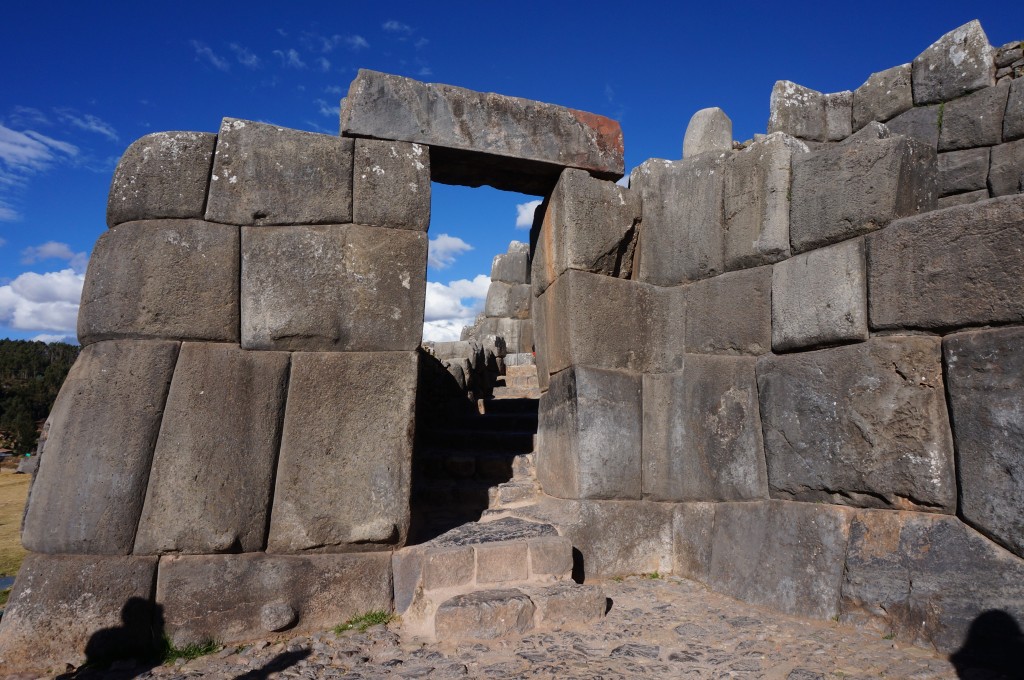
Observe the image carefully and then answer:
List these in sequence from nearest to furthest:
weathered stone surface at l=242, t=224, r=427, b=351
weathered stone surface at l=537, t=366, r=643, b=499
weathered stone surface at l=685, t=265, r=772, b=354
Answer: weathered stone surface at l=242, t=224, r=427, b=351
weathered stone surface at l=685, t=265, r=772, b=354
weathered stone surface at l=537, t=366, r=643, b=499

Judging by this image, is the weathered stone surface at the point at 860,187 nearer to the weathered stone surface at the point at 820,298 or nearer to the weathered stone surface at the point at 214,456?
the weathered stone surface at the point at 820,298

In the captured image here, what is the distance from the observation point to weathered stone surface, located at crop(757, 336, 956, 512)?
3096mm

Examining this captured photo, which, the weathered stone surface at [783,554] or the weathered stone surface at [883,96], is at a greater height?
the weathered stone surface at [883,96]

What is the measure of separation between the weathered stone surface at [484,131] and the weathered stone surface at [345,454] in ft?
4.91

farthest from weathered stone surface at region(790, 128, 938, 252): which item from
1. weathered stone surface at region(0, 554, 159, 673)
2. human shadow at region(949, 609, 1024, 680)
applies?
weathered stone surface at region(0, 554, 159, 673)

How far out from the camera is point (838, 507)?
345cm

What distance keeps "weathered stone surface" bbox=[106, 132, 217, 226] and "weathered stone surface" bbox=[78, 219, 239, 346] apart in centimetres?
7

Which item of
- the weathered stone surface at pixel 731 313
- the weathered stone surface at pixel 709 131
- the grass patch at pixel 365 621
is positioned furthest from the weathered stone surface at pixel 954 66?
the grass patch at pixel 365 621

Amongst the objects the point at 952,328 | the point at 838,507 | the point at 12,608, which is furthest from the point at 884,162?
the point at 12,608

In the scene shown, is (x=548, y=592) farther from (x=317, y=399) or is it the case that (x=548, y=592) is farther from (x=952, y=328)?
(x=952, y=328)

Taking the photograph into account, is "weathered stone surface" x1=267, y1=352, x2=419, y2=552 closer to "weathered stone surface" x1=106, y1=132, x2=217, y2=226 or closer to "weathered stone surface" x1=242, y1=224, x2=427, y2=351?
"weathered stone surface" x1=242, y1=224, x2=427, y2=351

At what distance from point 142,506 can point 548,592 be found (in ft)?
7.33

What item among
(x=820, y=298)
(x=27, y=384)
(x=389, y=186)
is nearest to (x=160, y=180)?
(x=389, y=186)

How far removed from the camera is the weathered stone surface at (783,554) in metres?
3.37
